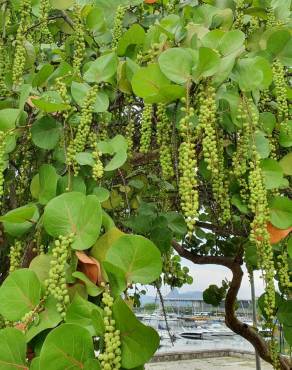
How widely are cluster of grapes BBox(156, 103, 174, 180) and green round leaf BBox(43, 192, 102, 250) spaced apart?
0.27 metres

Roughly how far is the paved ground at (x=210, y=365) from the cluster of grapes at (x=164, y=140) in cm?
599

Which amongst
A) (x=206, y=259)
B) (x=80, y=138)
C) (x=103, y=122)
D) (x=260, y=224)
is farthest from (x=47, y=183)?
(x=206, y=259)

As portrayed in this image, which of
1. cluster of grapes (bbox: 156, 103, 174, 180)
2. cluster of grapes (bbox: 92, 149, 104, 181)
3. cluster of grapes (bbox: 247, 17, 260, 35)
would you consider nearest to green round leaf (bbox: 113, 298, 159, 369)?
cluster of grapes (bbox: 92, 149, 104, 181)

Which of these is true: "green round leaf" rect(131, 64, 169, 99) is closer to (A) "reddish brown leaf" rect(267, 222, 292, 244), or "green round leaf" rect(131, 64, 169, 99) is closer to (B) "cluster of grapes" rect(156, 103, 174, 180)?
(B) "cluster of grapes" rect(156, 103, 174, 180)

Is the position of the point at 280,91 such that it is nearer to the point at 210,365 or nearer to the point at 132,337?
the point at 132,337

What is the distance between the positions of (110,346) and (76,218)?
242 millimetres

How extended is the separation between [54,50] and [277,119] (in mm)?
707

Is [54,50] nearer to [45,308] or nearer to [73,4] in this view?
[73,4]

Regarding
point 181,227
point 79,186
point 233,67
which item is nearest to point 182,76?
point 233,67

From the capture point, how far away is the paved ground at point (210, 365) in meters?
7.03

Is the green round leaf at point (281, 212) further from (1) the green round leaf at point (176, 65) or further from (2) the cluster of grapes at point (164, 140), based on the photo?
(1) the green round leaf at point (176, 65)

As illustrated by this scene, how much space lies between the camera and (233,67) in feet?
3.59

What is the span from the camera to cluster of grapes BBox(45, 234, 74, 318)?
814 mm

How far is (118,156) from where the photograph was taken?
1.04 meters
